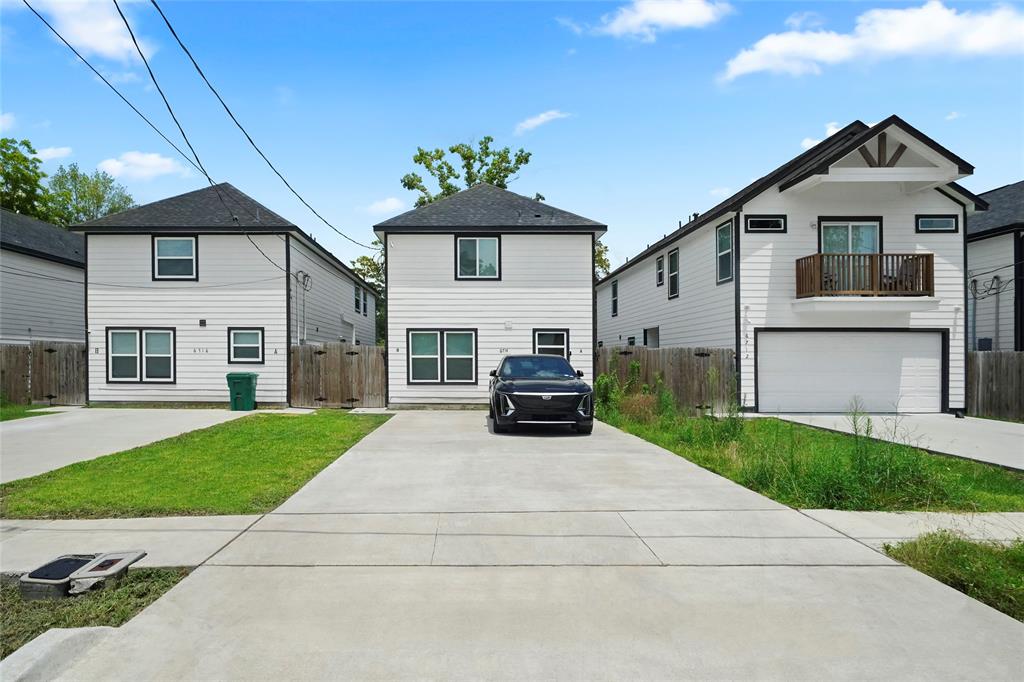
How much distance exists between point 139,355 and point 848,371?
20.5 m

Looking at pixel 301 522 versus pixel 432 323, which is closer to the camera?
pixel 301 522

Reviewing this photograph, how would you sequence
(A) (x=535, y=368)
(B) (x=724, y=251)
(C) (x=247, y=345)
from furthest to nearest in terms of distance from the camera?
(C) (x=247, y=345)
(B) (x=724, y=251)
(A) (x=535, y=368)

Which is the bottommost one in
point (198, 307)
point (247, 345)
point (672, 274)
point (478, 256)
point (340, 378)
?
point (340, 378)

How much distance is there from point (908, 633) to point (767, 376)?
563 inches

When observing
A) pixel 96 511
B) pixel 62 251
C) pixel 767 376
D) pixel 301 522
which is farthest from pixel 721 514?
pixel 62 251

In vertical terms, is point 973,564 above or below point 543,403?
below

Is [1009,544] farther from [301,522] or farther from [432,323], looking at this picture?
[432,323]

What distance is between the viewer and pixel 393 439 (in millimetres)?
11711

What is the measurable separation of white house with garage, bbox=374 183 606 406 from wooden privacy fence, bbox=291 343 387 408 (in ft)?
1.73

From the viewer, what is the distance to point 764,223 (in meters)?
17.0

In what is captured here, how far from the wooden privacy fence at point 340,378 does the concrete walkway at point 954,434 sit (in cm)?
1132

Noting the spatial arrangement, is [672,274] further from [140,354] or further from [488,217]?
[140,354]

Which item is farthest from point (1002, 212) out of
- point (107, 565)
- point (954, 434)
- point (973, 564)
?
point (107, 565)

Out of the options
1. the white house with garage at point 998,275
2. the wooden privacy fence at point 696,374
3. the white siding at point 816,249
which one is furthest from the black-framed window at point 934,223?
the wooden privacy fence at point 696,374
